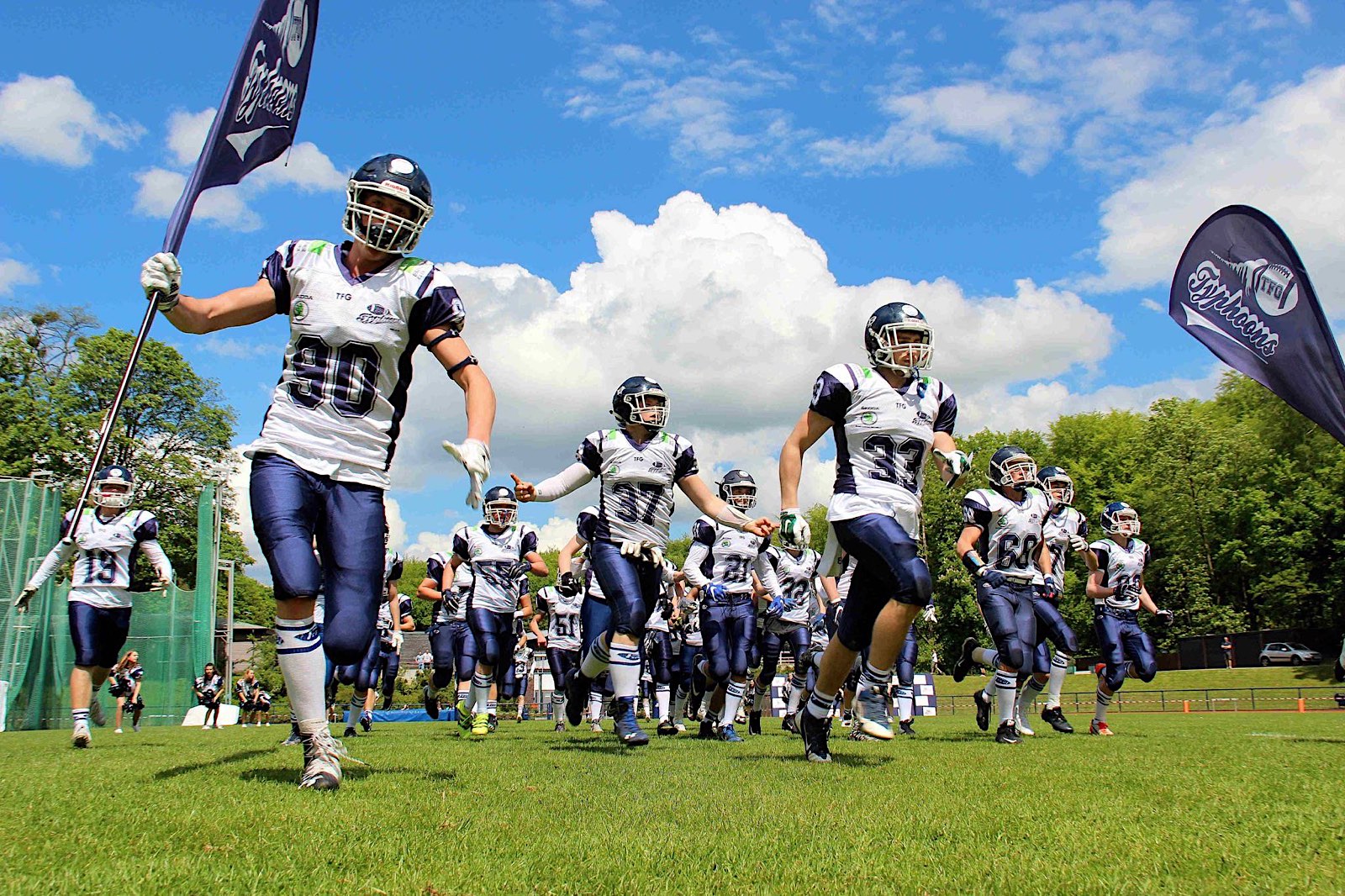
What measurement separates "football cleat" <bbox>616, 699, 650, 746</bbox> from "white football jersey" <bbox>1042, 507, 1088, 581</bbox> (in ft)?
18.4

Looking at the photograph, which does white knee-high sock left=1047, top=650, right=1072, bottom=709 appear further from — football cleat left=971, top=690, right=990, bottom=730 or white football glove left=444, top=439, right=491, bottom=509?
white football glove left=444, top=439, right=491, bottom=509

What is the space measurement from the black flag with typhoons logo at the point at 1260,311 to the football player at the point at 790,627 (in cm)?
520

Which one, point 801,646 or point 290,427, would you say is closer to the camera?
point 290,427

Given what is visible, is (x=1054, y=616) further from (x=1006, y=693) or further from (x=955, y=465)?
(x=955, y=465)

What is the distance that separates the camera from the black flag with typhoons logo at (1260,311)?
9266mm

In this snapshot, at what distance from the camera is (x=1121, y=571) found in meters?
12.6

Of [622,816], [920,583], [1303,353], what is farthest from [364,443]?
[1303,353]

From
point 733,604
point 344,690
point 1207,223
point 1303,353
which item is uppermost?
point 1207,223

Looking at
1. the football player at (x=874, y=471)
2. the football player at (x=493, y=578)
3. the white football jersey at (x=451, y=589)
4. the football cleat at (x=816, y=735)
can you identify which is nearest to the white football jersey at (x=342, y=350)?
the football player at (x=874, y=471)

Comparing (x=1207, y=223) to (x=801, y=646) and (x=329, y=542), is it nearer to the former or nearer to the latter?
(x=801, y=646)

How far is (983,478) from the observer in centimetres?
6075

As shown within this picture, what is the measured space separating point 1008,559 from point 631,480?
14.4ft

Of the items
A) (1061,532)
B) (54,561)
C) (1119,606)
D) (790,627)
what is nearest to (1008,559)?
(1061,532)

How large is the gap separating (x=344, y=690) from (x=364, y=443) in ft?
158
